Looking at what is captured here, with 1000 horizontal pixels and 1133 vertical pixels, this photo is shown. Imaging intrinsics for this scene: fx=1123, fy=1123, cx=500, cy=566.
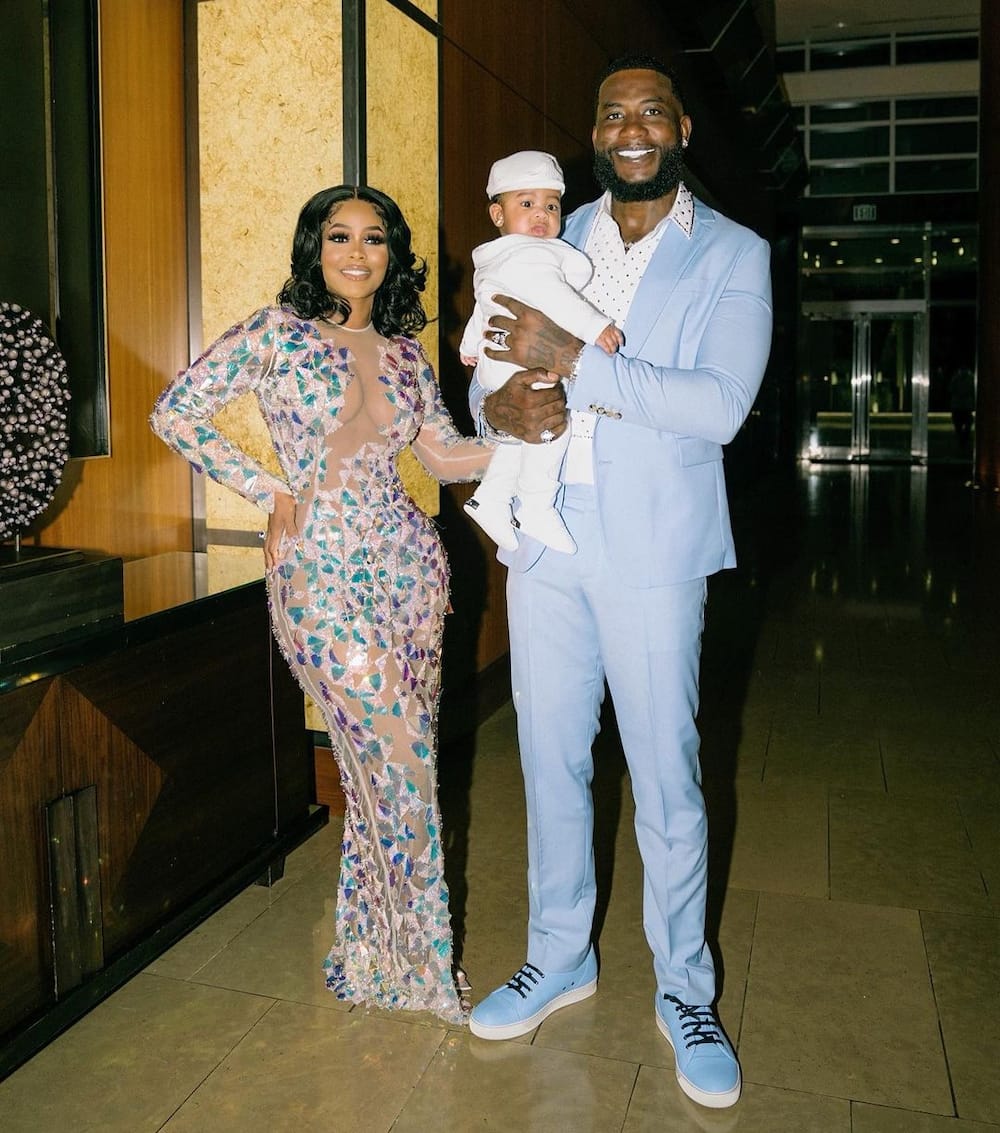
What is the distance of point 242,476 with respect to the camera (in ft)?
7.85

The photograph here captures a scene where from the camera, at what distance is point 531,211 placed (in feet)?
7.16

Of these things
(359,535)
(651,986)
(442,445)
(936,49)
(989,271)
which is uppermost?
(936,49)

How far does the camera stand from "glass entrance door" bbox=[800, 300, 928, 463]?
19375 mm

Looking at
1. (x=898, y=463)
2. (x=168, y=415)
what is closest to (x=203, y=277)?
(x=168, y=415)

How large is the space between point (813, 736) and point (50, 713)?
3187 millimetres

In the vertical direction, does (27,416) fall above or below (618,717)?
above

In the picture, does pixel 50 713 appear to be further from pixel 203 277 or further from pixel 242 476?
pixel 203 277

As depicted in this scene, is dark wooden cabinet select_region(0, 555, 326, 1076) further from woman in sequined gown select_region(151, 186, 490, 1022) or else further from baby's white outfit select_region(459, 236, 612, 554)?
baby's white outfit select_region(459, 236, 612, 554)

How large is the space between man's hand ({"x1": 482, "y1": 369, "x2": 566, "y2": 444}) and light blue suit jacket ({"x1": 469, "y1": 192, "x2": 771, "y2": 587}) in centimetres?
4

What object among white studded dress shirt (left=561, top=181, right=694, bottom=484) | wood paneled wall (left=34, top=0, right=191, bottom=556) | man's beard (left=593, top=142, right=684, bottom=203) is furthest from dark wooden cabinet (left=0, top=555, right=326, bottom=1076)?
man's beard (left=593, top=142, right=684, bottom=203)

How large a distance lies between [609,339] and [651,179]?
37 centimetres

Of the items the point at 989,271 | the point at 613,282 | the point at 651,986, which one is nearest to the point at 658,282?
the point at 613,282

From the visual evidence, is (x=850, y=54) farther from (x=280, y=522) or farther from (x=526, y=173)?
(x=280, y=522)

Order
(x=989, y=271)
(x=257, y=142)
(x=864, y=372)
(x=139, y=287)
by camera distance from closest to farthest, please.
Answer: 1. (x=139, y=287)
2. (x=257, y=142)
3. (x=989, y=271)
4. (x=864, y=372)
